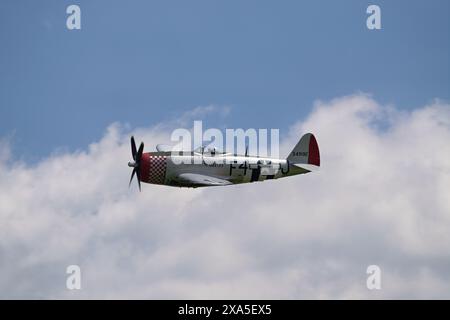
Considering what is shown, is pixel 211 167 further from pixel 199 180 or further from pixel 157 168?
pixel 157 168

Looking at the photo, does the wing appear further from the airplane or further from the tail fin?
the tail fin

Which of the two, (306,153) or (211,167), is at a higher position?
(306,153)

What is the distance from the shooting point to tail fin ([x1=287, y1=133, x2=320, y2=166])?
60406 millimetres

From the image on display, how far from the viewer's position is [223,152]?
56.8 metres

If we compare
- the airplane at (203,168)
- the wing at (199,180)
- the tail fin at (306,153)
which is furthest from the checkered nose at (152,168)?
the tail fin at (306,153)

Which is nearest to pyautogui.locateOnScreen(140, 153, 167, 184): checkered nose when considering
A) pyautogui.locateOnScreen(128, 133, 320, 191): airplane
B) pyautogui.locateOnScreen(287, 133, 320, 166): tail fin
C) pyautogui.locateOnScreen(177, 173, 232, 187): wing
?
pyautogui.locateOnScreen(128, 133, 320, 191): airplane

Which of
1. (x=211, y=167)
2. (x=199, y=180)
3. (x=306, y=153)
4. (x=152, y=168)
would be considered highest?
(x=306, y=153)

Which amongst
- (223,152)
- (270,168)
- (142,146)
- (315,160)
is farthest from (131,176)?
(315,160)

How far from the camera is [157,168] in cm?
5478

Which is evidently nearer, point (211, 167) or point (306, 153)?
point (211, 167)

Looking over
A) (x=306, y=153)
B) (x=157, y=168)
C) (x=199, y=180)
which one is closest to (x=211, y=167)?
(x=199, y=180)

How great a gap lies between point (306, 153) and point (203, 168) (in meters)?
10.1

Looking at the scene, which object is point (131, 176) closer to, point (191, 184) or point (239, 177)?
point (191, 184)
